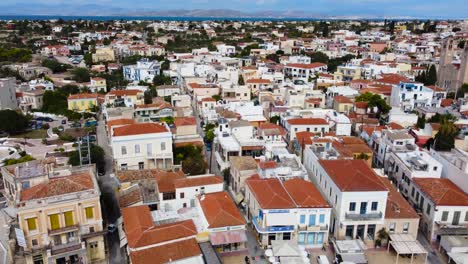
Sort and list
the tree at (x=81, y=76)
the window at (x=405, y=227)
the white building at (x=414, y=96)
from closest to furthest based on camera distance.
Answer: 1. the window at (x=405, y=227)
2. the white building at (x=414, y=96)
3. the tree at (x=81, y=76)

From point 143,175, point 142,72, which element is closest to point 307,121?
point 143,175

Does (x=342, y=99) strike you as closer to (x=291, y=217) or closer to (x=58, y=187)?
(x=291, y=217)

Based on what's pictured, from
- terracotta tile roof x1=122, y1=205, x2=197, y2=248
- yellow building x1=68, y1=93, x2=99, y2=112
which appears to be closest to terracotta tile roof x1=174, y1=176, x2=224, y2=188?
terracotta tile roof x1=122, y1=205, x2=197, y2=248

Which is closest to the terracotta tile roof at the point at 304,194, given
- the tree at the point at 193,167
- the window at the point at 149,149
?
the tree at the point at 193,167

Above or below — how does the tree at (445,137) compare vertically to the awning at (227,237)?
above

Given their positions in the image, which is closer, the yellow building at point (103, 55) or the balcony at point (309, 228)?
the balcony at point (309, 228)

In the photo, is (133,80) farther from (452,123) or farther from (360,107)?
(452,123)

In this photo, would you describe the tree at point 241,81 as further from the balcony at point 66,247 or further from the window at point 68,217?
the balcony at point 66,247

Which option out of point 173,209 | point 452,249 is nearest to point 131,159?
point 173,209

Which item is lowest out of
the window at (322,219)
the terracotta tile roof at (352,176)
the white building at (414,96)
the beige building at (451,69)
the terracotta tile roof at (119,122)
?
the window at (322,219)
